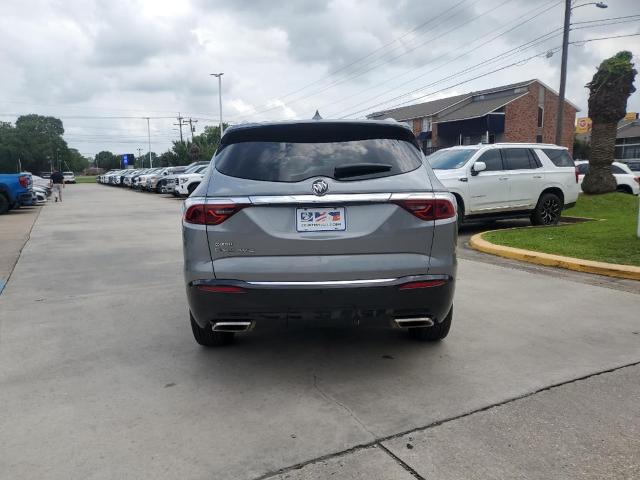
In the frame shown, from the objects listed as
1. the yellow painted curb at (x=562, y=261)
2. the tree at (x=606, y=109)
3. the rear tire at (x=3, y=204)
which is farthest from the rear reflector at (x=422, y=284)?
the rear tire at (x=3, y=204)

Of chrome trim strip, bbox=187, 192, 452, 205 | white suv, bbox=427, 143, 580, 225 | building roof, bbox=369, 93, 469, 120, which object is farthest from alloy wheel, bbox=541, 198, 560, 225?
building roof, bbox=369, 93, 469, 120

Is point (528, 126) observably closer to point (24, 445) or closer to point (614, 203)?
point (614, 203)

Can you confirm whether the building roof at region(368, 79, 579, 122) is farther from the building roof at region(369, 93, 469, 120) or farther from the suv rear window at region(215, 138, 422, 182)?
the suv rear window at region(215, 138, 422, 182)

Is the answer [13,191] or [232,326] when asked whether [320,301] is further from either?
[13,191]

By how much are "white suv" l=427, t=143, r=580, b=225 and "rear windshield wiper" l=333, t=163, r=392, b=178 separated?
7197 mm

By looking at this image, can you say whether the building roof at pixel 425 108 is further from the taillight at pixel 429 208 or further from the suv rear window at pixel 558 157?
the taillight at pixel 429 208

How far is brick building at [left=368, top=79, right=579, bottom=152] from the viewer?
4338cm

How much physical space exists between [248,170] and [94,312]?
298cm

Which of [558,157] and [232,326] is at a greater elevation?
[558,157]

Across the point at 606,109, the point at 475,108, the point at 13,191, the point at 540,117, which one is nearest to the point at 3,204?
the point at 13,191

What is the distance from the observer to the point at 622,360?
399 centimetres

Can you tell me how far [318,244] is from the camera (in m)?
3.36

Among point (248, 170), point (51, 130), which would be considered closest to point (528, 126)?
point (248, 170)

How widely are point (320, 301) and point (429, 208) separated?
930 mm
